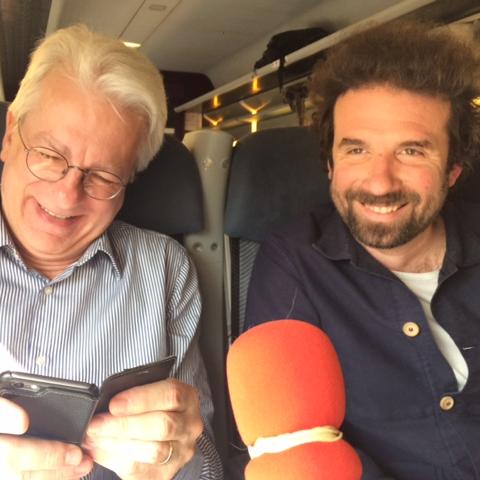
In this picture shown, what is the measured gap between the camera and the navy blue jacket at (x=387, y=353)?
1.44 metres

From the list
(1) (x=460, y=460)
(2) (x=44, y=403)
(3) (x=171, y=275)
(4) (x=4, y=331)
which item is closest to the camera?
(2) (x=44, y=403)

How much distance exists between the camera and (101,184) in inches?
55.5

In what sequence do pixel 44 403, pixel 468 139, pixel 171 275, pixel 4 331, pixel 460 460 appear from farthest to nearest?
pixel 468 139 < pixel 171 275 < pixel 460 460 < pixel 4 331 < pixel 44 403

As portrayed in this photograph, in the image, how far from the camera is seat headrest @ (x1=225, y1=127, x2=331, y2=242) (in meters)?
1.71

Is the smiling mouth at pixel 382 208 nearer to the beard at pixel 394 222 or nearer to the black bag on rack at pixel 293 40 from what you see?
the beard at pixel 394 222

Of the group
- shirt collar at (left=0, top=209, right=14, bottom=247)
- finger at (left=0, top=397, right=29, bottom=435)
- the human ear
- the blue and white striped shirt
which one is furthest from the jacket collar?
finger at (left=0, top=397, right=29, bottom=435)

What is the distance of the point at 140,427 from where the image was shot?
1115 mm

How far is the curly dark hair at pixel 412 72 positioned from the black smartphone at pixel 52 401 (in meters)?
0.99

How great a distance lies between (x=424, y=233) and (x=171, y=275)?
0.66 meters

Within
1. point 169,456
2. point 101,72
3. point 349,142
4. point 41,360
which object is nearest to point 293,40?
point 349,142

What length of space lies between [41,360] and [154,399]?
0.35 m

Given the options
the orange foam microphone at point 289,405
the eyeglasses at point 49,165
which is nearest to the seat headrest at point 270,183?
the eyeglasses at point 49,165

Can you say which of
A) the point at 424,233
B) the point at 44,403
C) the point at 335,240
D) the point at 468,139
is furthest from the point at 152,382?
the point at 468,139

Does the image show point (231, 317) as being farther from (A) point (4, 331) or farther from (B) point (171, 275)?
(A) point (4, 331)
